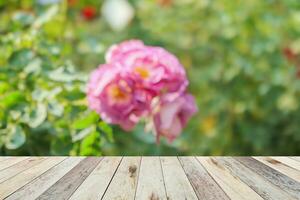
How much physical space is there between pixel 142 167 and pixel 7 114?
38cm

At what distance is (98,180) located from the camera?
Answer: 136 cm

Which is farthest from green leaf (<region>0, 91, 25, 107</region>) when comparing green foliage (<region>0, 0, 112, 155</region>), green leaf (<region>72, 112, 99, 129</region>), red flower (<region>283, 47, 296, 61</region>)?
red flower (<region>283, 47, 296, 61</region>)

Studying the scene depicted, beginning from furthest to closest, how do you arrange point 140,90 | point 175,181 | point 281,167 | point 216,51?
point 216,51 < point 281,167 < point 175,181 < point 140,90

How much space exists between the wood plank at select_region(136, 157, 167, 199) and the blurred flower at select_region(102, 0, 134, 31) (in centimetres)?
143

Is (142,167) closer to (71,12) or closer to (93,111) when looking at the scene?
(93,111)

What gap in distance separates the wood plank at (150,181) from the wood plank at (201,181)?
7 cm

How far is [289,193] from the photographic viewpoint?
125cm

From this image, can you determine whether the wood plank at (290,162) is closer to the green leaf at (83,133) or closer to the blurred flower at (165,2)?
the green leaf at (83,133)

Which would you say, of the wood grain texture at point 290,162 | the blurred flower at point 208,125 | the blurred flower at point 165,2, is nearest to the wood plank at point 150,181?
the wood grain texture at point 290,162

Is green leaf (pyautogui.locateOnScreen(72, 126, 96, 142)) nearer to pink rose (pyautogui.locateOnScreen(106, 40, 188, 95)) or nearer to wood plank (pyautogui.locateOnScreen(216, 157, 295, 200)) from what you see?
pink rose (pyautogui.locateOnScreen(106, 40, 188, 95))

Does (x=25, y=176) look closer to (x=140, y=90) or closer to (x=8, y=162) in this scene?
(x=8, y=162)

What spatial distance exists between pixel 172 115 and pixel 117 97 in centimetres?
12

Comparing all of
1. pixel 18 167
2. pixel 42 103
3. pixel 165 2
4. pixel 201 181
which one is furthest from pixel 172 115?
pixel 165 2

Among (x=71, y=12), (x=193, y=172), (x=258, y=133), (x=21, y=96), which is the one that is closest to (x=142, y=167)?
(x=193, y=172)
